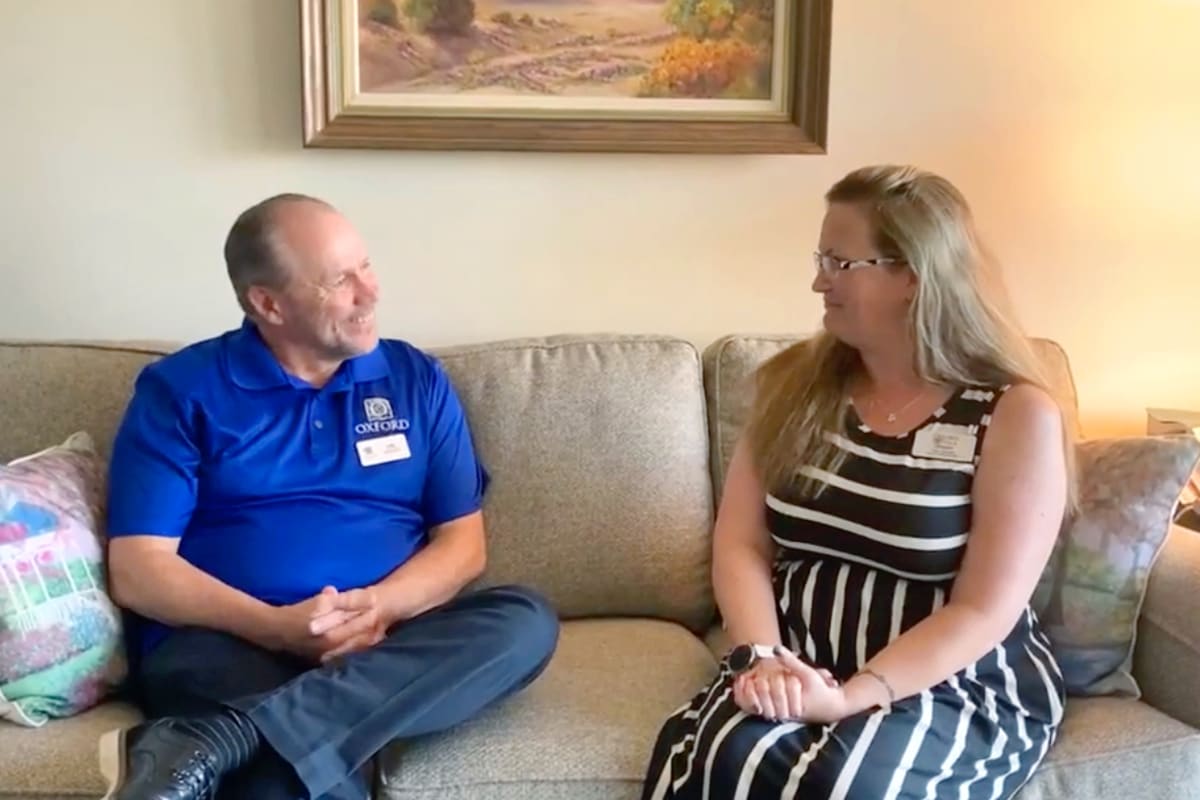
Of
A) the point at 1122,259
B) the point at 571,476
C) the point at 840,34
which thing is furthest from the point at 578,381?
the point at 1122,259

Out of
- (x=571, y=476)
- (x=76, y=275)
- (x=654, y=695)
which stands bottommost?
(x=654, y=695)

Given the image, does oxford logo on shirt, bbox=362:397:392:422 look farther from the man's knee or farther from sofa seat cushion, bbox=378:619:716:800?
sofa seat cushion, bbox=378:619:716:800

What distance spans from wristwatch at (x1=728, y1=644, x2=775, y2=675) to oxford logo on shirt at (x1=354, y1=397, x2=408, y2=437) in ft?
2.23

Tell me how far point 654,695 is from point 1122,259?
1489 millimetres

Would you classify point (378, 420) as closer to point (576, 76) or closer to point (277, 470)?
point (277, 470)

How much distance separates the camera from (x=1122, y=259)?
2.68 meters

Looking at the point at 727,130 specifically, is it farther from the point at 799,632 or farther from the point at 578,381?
the point at 799,632

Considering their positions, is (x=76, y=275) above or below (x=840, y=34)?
below

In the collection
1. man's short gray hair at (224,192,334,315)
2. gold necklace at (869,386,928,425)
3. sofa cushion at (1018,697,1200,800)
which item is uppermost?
man's short gray hair at (224,192,334,315)

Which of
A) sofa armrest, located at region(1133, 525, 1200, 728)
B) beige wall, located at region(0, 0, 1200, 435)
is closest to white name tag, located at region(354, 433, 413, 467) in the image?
beige wall, located at region(0, 0, 1200, 435)

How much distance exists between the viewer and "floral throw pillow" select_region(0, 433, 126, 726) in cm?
177

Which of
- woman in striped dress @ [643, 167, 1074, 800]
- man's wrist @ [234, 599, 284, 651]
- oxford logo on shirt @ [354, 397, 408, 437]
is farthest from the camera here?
oxford logo on shirt @ [354, 397, 408, 437]

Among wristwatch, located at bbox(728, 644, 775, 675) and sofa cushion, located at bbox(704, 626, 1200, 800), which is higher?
wristwatch, located at bbox(728, 644, 775, 675)

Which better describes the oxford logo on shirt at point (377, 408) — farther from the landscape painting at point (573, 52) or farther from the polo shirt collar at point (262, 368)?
the landscape painting at point (573, 52)
